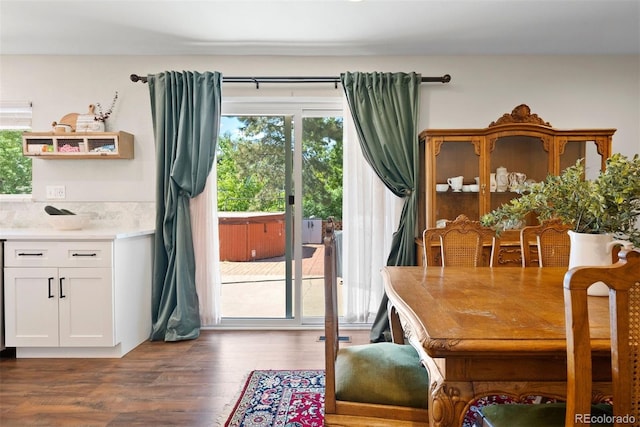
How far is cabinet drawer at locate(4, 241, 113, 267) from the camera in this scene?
2.67 meters

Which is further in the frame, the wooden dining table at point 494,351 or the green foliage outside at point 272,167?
the green foliage outside at point 272,167

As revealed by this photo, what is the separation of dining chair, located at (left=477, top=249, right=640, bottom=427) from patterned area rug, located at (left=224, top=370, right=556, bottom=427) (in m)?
1.02

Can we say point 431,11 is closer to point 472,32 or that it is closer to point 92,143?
point 472,32

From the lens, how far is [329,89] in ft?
11.0

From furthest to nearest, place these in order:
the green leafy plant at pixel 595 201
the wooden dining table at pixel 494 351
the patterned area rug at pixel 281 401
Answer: the patterned area rug at pixel 281 401 < the green leafy plant at pixel 595 201 < the wooden dining table at pixel 494 351

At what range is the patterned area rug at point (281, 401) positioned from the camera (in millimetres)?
1942

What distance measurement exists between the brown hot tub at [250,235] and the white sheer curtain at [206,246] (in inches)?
6.1

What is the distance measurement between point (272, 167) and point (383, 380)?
8.18 feet

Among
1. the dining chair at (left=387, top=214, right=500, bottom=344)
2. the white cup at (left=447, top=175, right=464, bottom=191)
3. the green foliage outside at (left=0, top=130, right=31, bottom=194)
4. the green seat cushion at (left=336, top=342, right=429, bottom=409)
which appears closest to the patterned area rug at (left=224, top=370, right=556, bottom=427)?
the green seat cushion at (left=336, top=342, right=429, bottom=409)

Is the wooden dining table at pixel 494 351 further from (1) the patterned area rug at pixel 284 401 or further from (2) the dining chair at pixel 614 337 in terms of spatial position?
(1) the patterned area rug at pixel 284 401

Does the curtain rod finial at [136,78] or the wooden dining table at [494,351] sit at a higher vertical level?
the curtain rod finial at [136,78]

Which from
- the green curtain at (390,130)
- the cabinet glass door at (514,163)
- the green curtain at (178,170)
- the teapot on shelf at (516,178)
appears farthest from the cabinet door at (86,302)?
the teapot on shelf at (516,178)

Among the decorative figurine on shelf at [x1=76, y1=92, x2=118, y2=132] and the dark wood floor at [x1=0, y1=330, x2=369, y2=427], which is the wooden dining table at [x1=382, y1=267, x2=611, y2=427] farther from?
the decorative figurine on shelf at [x1=76, y1=92, x2=118, y2=132]

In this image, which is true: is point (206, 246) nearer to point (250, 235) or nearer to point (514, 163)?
point (250, 235)
